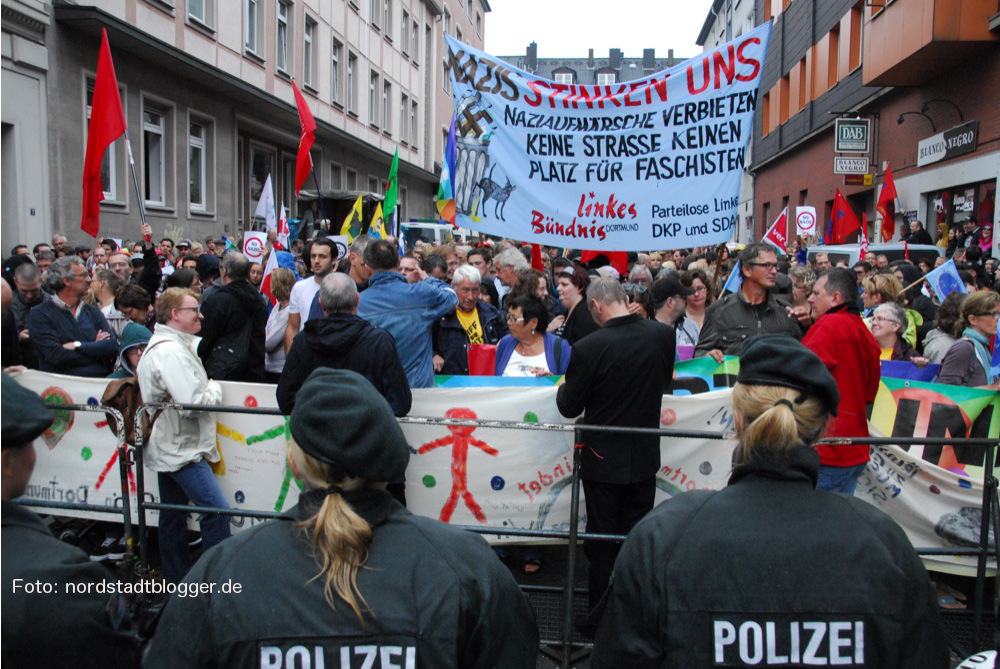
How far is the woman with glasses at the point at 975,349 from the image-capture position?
18.2 feet

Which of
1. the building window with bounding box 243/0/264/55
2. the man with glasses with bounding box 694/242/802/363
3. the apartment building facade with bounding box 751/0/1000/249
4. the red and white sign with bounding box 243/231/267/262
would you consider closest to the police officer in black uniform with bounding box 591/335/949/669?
the man with glasses with bounding box 694/242/802/363

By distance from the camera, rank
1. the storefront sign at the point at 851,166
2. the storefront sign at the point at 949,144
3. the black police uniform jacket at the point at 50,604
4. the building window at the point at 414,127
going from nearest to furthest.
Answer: the black police uniform jacket at the point at 50,604 < the storefront sign at the point at 949,144 < the storefront sign at the point at 851,166 < the building window at the point at 414,127

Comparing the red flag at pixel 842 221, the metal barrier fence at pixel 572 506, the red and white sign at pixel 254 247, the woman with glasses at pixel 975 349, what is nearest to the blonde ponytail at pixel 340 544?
the metal barrier fence at pixel 572 506

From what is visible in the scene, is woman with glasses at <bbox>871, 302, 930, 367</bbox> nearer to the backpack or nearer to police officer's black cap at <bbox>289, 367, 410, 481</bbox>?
the backpack

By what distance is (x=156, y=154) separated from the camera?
1806cm

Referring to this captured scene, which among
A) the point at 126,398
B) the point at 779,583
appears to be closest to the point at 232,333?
the point at 126,398

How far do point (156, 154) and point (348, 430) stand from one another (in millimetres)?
18129

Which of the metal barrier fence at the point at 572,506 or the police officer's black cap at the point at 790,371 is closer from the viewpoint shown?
the police officer's black cap at the point at 790,371

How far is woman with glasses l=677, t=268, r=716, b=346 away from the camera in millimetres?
7031

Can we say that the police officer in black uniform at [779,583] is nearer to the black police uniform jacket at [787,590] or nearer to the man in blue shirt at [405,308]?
the black police uniform jacket at [787,590]

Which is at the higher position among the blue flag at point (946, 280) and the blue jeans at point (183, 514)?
the blue flag at point (946, 280)

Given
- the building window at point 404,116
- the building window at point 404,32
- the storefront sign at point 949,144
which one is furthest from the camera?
the building window at point 404,116

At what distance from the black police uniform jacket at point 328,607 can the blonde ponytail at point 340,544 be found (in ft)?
0.07

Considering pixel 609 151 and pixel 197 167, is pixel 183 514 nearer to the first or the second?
pixel 609 151
